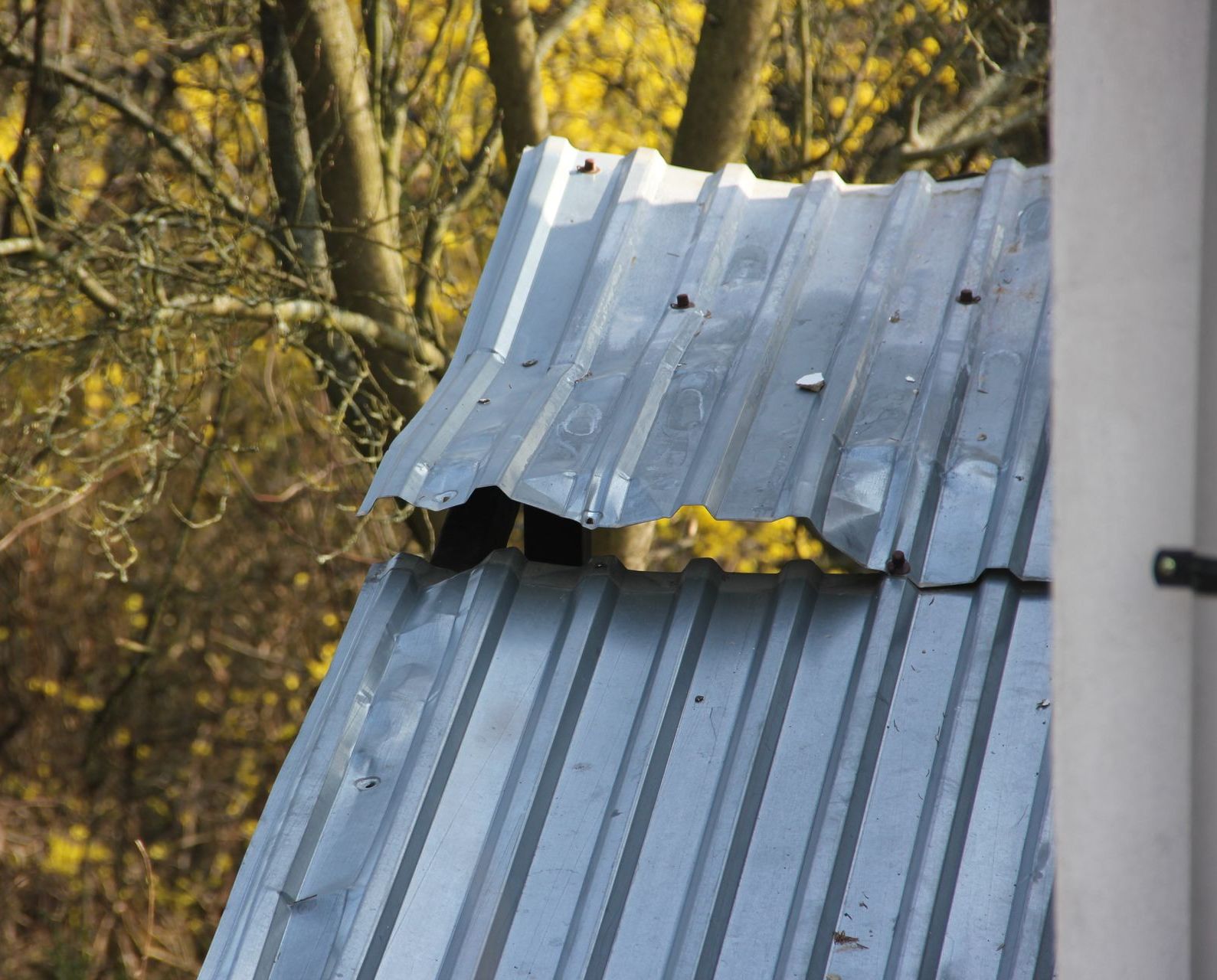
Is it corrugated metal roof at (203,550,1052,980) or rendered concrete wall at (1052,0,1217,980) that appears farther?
corrugated metal roof at (203,550,1052,980)

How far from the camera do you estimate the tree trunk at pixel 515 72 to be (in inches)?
227

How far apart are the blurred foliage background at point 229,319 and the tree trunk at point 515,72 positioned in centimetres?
2

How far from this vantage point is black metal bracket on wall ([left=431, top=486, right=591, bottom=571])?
252 cm

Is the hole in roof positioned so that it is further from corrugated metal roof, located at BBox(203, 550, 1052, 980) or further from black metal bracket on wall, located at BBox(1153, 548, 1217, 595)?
black metal bracket on wall, located at BBox(1153, 548, 1217, 595)

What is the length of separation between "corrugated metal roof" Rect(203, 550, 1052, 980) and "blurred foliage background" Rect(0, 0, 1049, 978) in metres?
3.32

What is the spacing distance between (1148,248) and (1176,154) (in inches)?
3.3

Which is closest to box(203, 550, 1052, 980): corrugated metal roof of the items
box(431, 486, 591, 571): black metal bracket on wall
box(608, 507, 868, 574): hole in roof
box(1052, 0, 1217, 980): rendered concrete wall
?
box(431, 486, 591, 571): black metal bracket on wall

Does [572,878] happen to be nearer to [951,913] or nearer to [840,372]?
[951,913]

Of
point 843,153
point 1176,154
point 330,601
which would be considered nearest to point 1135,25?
point 1176,154

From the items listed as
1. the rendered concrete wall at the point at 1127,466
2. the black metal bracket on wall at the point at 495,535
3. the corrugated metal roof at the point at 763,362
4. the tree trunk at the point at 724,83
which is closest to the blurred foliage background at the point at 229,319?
the tree trunk at the point at 724,83

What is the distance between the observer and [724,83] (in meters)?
5.65

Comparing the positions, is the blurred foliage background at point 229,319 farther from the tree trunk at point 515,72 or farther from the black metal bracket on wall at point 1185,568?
the black metal bracket on wall at point 1185,568

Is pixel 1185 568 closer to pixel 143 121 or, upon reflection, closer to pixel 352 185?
pixel 352 185

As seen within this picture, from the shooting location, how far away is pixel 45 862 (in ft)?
26.8
